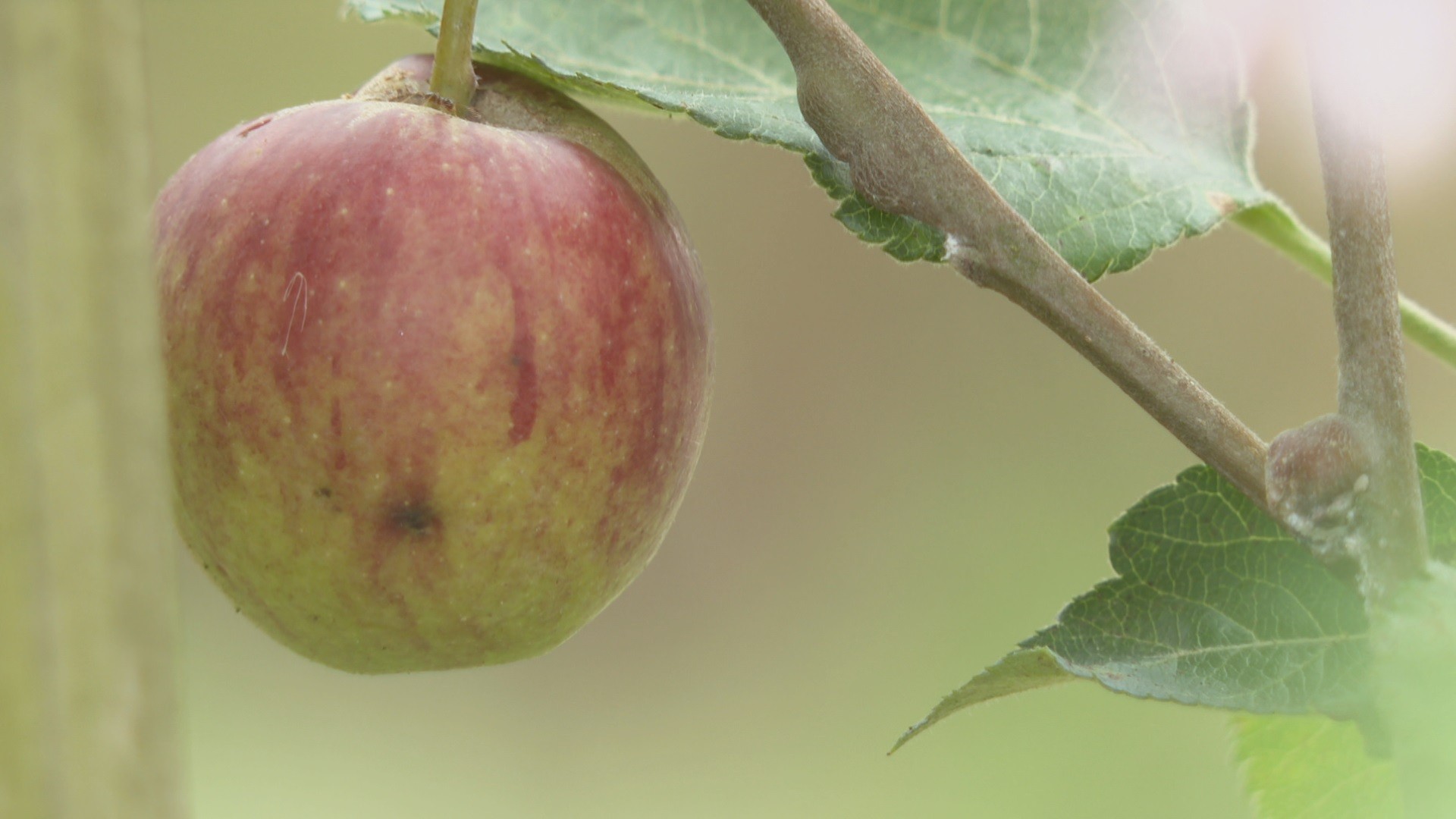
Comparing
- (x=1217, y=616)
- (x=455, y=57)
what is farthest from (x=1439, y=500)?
(x=455, y=57)

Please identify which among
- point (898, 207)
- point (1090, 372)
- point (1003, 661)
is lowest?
point (1003, 661)

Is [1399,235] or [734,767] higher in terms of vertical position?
[1399,235]

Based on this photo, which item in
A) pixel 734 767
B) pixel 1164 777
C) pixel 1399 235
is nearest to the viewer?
pixel 1164 777

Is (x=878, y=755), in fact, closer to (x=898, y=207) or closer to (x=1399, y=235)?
(x=1399, y=235)

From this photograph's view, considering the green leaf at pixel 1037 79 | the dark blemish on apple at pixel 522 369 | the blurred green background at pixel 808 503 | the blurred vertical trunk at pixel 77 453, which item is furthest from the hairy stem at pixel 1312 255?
the blurred green background at pixel 808 503

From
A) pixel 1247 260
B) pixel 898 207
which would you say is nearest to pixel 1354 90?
pixel 898 207

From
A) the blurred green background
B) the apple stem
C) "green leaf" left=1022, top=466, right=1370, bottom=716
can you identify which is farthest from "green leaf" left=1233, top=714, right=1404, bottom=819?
the blurred green background
